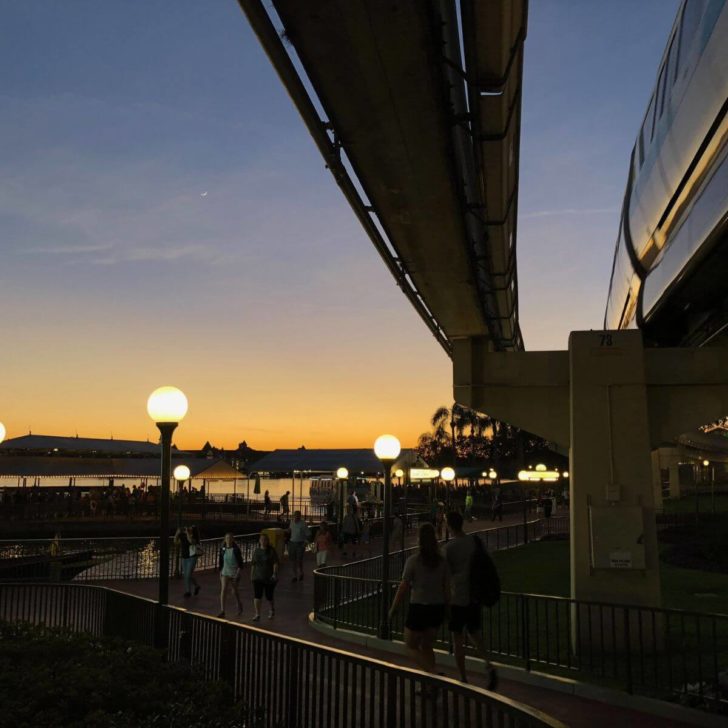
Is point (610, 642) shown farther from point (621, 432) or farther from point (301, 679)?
point (301, 679)

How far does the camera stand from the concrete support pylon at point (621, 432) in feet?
34.7

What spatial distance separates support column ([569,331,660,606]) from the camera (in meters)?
10.5

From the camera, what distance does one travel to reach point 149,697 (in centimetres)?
596

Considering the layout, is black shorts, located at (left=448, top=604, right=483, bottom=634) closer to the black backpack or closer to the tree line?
the black backpack

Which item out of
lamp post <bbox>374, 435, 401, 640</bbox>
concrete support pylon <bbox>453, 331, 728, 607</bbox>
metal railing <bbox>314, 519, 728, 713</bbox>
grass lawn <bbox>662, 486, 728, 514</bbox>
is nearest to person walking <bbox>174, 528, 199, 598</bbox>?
metal railing <bbox>314, 519, 728, 713</bbox>

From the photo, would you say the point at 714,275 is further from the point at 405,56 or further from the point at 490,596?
the point at 405,56

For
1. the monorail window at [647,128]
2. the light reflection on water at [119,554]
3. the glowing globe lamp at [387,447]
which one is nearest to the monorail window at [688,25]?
the monorail window at [647,128]

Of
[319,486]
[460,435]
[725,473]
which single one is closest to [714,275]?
[319,486]

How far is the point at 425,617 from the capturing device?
805cm

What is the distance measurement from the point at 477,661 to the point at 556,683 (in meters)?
1.16

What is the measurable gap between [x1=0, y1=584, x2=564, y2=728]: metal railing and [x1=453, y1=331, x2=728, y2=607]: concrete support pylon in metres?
4.44

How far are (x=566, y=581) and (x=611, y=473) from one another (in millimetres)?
7771

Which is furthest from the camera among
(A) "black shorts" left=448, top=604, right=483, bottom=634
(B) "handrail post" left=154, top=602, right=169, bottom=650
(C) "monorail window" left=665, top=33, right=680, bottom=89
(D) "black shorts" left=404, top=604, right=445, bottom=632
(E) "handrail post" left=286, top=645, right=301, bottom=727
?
(C) "monorail window" left=665, top=33, right=680, bottom=89

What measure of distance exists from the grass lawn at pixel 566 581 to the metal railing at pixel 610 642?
102 inches
